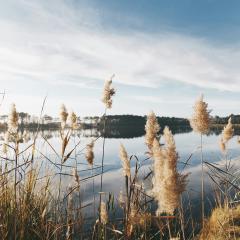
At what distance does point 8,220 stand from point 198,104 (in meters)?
2.49

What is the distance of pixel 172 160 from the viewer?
282 centimetres

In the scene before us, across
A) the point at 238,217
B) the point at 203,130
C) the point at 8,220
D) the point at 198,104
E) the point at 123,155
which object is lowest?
the point at 238,217

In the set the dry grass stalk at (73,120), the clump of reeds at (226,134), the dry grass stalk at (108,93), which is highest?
the dry grass stalk at (108,93)

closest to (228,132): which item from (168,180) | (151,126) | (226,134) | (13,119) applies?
(226,134)

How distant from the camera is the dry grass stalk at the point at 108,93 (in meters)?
4.29

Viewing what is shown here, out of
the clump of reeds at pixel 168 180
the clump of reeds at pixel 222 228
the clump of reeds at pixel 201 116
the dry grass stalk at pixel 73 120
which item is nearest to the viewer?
the clump of reeds at pixel 168 180

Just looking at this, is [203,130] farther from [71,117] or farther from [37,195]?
[37,195]

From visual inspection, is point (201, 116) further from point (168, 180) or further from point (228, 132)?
point (228, 132)

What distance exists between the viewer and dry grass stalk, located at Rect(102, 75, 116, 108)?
4.29 m

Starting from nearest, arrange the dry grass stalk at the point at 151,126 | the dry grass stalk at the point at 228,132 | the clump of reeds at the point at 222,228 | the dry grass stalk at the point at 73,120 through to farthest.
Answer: the dry grass stalk at the point at 151,126
the clump of reeds at the point at 222,228
the dry grass stalk at the point at 73,120
the dry grass stalk at the point at 228,132

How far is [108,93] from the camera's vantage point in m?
4.31

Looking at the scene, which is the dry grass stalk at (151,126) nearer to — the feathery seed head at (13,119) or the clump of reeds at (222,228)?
the clump of reeds at (222,228)

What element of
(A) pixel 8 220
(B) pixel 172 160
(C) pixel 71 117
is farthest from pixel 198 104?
(A) pixel 8 220

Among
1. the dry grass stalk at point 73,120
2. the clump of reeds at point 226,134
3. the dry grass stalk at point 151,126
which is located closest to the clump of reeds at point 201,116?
the dry grass stalk at point 151,126
